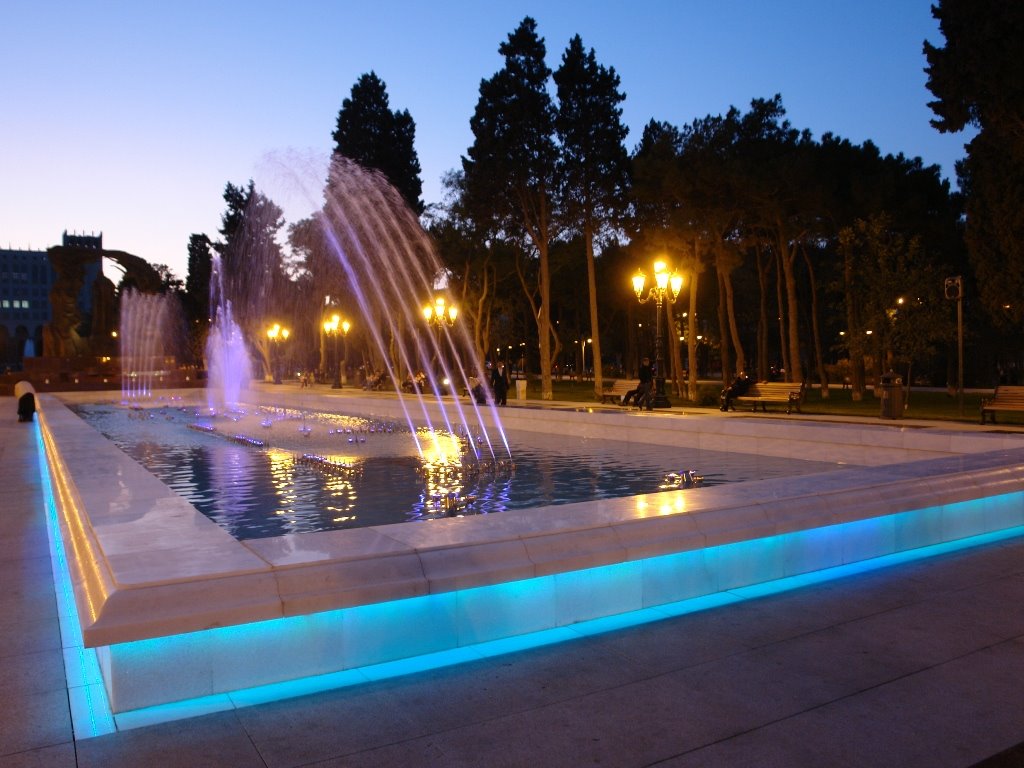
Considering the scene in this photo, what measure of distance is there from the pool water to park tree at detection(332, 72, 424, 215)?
92.1 ft

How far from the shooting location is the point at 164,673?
3576mm

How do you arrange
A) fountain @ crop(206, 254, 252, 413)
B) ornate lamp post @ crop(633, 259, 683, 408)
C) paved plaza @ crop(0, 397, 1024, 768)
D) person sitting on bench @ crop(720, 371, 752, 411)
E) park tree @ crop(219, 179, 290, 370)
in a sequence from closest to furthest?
paved plaza @ crop(0, 397, 1024, 768) < ornate lamp post @ crop(633, 259, 683, 408) < person sitting on bench @ crop(720, 371, 752, 411) < park tree @ crop(219, 179, 290, 370) < fountain @ crop(206, 254, 252, 413)

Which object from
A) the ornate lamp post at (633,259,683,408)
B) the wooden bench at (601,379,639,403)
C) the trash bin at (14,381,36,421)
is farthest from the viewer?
the wooden bench at (601,379,639,403)

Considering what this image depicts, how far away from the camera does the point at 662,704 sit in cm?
351

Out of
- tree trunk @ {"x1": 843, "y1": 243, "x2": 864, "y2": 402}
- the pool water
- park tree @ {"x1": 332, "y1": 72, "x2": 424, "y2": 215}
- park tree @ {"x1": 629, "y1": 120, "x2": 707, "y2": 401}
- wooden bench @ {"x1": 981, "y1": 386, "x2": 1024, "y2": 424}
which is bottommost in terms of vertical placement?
the pool water

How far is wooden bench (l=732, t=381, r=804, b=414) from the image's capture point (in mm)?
20484

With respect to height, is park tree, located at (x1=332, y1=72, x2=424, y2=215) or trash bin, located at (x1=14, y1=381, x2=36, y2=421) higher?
park tree, located at (x1=332, y1=72, x2=424, y2=215)

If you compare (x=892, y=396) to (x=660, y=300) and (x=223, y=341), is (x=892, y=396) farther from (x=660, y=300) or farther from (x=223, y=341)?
(x=223, y=341)

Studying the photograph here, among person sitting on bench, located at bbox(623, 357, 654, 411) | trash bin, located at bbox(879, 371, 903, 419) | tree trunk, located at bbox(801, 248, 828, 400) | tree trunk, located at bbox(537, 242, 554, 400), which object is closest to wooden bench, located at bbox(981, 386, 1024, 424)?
trash bin, located at bbox(879, 371, 903, 419)

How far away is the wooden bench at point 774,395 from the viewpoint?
20.5 metres

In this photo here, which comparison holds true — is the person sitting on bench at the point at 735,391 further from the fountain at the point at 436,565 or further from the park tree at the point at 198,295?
the park tree at the point at 198,295

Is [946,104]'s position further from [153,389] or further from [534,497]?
[153,389]

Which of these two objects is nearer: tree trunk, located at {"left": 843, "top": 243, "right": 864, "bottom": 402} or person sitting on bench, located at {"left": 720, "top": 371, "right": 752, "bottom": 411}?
person sitting on bench, located at {"left": 720, "top": 371, "right": 752, "bottom": 411}

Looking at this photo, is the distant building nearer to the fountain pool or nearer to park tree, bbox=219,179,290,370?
park tree, bbox=219,179,290,370
